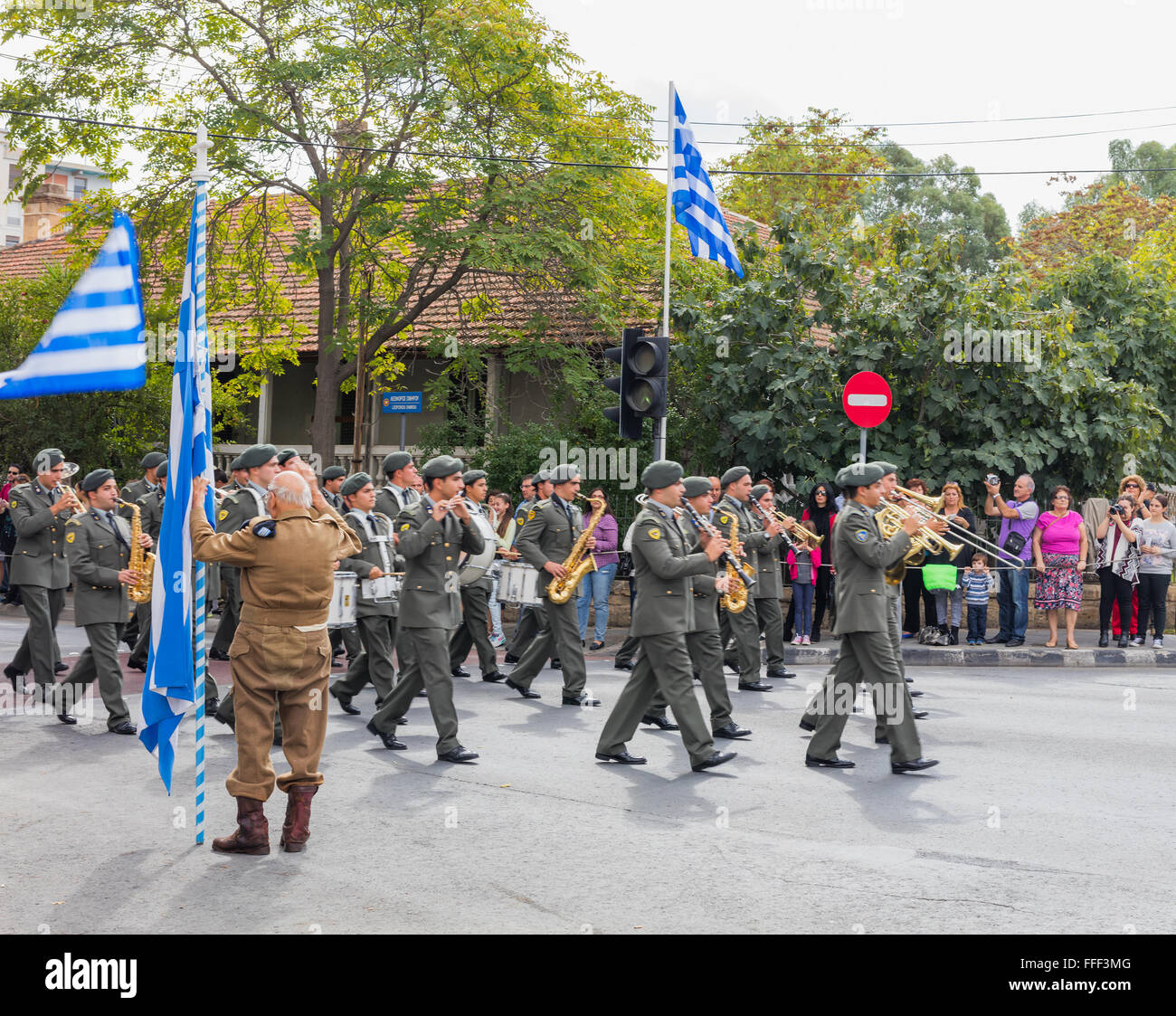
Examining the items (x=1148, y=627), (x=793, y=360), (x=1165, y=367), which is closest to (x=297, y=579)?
(x=793, y=360)

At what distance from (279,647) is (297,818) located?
860 millimetres

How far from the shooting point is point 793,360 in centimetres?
1830

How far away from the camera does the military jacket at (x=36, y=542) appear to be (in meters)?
11.2

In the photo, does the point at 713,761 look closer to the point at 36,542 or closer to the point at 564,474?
the point at 564,474

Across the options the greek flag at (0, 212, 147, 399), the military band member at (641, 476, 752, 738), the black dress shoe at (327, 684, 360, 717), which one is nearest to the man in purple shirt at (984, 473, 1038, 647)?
the military band member at (641, 476, 752, 738)

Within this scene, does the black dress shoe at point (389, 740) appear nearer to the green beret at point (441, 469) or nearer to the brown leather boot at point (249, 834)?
the green beret at point (441, 469)

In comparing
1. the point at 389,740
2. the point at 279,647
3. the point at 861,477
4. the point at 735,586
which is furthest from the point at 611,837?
the point at 735,586

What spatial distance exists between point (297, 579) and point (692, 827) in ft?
8.19

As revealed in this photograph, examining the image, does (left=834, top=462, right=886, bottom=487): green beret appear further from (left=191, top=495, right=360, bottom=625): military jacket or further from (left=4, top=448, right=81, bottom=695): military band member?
(left=4, top=448, right=81, bottom=695): military band member

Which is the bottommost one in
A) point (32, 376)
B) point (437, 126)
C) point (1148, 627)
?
point (1148, 627)

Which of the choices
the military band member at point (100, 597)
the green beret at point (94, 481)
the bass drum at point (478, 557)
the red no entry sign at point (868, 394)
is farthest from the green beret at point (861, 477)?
the red no entry sign at point (868, 394)

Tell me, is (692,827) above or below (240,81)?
below

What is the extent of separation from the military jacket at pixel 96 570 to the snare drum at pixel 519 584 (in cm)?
379
